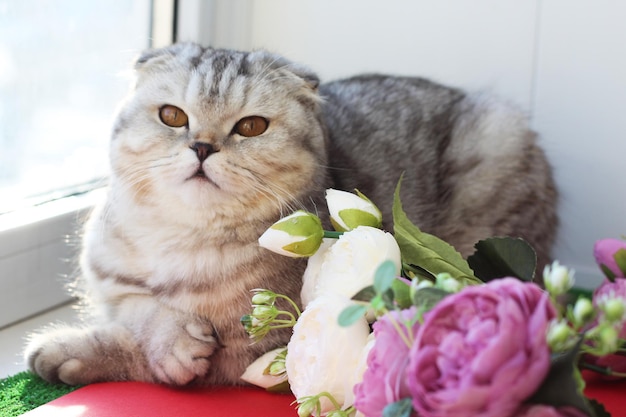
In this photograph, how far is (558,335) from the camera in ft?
2.01

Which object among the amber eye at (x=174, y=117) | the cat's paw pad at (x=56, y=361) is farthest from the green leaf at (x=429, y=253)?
the cat's paw pad at (x=56, y=361)

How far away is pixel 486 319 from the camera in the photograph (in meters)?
0.62

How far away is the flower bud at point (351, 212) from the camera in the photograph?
953 millimetres

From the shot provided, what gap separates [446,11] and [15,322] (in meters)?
1.17

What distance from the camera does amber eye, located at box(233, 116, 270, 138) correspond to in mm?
1296

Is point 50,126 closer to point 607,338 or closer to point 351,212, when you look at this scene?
point 351,212

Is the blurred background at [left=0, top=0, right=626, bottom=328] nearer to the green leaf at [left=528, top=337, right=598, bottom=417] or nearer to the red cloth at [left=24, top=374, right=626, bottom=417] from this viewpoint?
the red cloth at [left=24, top=374, right=626, bottom=417]

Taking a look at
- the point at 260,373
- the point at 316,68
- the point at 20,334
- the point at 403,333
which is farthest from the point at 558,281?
the point at 316,68

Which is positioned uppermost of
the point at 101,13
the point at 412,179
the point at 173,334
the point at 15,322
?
the point at 101,13

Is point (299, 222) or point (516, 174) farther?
point (516, 174)

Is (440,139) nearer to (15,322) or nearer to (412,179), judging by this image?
(412,179)

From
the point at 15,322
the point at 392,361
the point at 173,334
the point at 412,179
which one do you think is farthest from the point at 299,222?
the point at 15,322

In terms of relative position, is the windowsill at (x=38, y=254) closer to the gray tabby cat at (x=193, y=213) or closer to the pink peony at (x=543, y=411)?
the gray tabby cat at (x=193, y=213)

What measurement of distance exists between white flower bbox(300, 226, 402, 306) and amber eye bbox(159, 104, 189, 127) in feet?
1.56
